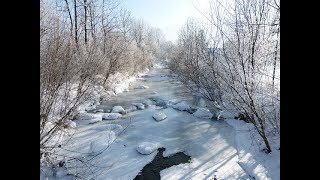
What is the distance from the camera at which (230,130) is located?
376 inches

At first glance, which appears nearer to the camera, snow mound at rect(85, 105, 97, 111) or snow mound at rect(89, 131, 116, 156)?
snow mound at rect(89, 131, 116, 156)

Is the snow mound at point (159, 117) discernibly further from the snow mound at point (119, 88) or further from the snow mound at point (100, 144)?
the snow mound at point (119, 88)

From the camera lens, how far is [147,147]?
7.38 m

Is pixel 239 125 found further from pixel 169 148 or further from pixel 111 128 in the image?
pixel 111 128

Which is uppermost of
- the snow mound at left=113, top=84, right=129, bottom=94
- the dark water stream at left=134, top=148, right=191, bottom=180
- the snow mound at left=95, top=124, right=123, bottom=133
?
the snow mound at left=113, top=84, right=129, bottom=94

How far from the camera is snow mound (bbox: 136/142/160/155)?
7.23 meters

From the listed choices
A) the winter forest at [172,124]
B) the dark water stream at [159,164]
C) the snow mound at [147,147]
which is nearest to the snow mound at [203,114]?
the winter forest at [172,124]

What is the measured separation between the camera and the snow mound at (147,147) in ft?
23.7

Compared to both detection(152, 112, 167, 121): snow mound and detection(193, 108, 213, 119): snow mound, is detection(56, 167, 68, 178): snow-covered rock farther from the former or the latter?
detection(193, 108, 213, 119): snow mound

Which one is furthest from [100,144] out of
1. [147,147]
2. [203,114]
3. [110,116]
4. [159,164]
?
[203,114]

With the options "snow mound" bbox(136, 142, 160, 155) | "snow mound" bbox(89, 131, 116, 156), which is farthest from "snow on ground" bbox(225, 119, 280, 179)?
"snow mound" bbox(89, 131, 116, 156)

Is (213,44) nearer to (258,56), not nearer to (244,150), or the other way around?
(258,56)

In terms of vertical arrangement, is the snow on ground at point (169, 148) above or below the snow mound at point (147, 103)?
below
